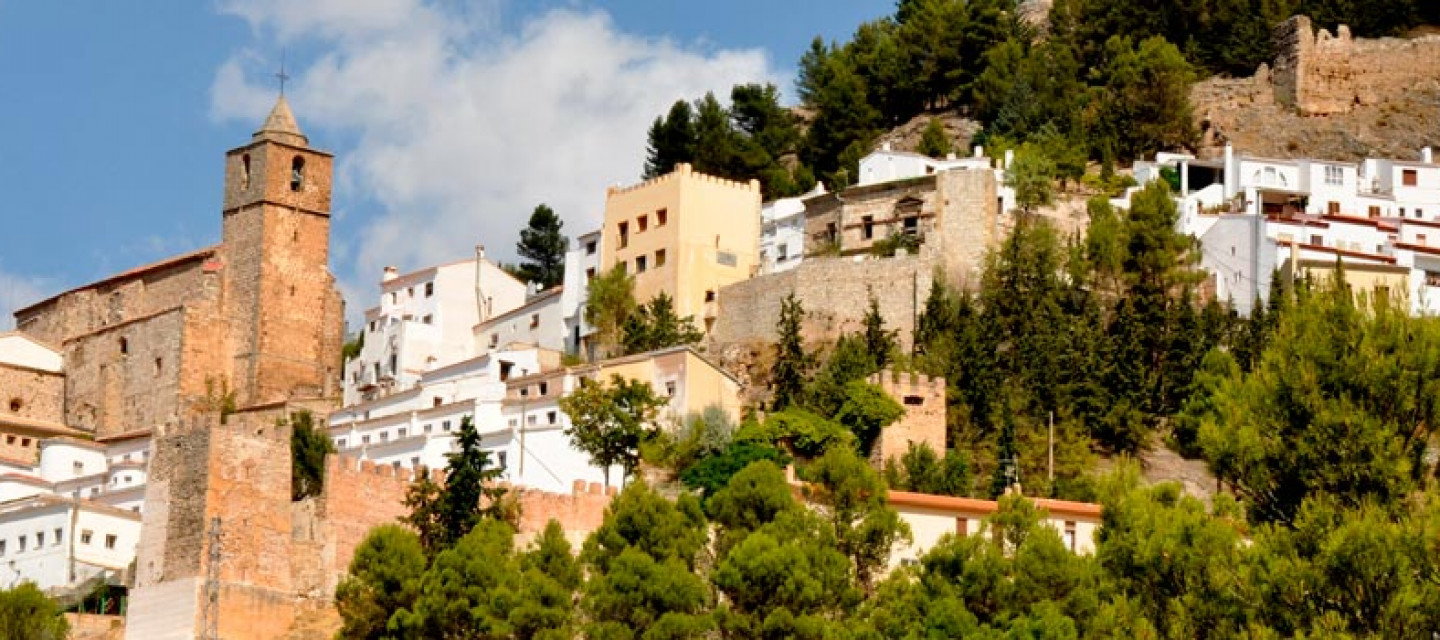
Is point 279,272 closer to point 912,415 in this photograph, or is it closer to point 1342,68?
point 912,415

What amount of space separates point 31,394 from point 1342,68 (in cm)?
4312

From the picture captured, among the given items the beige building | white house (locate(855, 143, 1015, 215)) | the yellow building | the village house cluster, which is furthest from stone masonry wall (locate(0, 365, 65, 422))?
the beige building

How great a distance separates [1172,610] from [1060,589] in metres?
10.4

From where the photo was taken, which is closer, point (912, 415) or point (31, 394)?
point (912, 415)

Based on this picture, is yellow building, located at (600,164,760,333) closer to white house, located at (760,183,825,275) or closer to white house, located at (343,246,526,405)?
white house, located at (760,183,825,275)

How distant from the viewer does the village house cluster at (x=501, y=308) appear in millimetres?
61906

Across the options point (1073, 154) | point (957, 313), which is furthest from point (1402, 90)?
point (957, 313)

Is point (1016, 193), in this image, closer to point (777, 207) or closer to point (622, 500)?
point (777, 207)

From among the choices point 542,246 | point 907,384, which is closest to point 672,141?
point 542,246

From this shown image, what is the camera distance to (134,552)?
59312mm

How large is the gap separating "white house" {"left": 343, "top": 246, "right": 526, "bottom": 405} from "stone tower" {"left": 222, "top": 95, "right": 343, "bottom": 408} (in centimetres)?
135

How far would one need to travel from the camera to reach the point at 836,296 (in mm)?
67562

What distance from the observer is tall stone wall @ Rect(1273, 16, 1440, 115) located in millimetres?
85375

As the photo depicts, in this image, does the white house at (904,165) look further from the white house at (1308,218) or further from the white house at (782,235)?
the white house at (1308,218)
